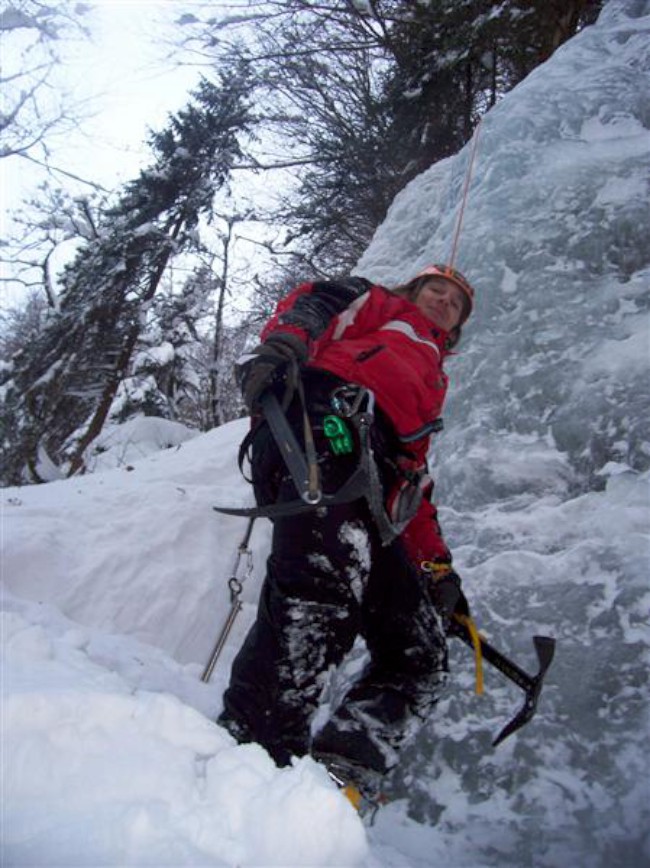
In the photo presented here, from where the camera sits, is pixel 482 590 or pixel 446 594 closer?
pixel 446 594

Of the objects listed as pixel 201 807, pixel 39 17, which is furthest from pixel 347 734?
pixel 39 17

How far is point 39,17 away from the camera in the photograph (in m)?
10.7

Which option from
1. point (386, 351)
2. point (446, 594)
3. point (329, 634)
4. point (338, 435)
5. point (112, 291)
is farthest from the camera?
point (112, 291)

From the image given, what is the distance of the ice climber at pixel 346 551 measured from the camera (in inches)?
64.6

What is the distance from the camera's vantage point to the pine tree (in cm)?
920

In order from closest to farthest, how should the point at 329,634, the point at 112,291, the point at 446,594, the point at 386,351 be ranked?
the point at 329,634 → the point at 386,351 → the point at 446,594 → the point at 112,291

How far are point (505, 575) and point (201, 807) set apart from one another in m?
1.96

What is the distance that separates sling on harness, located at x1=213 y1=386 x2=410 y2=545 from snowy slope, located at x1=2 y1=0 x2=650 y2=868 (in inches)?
25.4

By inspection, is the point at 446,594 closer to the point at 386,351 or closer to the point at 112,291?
the point at 386,351

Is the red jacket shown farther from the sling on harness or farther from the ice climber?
the sling on harness

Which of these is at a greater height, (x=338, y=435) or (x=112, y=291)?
(x=112, y=291)

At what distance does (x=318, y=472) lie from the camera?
5.52 ft

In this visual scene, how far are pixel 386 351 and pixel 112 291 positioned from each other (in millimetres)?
9351

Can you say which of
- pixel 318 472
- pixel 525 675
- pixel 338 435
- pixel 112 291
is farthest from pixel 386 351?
pixel 112 291
